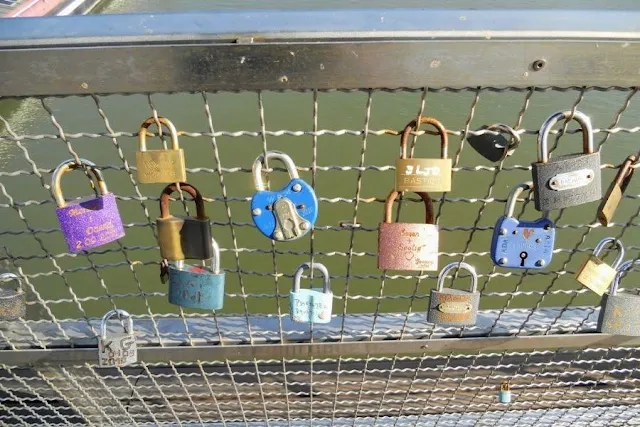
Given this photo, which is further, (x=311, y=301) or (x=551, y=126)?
(x=311, y=301)

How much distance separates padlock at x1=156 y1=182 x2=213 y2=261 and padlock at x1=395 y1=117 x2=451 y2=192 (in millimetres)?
318

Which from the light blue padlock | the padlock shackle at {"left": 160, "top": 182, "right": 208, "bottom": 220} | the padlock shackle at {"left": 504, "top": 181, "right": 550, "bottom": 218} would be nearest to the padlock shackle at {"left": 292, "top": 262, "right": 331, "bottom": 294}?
the light blue padlock

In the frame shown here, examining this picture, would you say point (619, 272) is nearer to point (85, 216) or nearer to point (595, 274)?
point (595, 274)

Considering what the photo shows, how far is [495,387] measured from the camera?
168cm

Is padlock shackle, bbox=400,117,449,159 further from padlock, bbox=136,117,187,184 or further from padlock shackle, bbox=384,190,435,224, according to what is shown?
padlock, bbox=136,117,187,184

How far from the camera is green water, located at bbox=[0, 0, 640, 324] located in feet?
9.55

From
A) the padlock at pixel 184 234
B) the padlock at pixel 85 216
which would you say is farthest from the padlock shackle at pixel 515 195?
the padlock at pixel 85 216

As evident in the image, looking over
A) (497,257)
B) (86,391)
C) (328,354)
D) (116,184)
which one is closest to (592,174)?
(497,257)

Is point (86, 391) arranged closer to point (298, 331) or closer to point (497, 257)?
point (298, 331)

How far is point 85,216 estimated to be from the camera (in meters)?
0.89

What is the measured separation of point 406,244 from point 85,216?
509 mm

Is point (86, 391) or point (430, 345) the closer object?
point (430, 345)

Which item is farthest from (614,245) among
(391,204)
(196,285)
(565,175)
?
(196,285)

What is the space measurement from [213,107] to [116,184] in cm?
112
